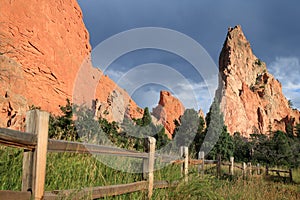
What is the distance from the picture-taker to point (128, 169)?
190 inches

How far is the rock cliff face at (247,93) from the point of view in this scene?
87750mm

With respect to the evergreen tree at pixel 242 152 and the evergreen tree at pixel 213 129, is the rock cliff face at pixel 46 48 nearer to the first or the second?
the evergreen tree at pixel 213 129

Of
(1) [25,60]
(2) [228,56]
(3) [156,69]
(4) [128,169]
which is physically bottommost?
(4) [128,169]

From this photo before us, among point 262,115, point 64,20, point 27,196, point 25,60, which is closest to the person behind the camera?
point 27,196

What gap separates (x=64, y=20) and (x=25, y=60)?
1499 centimetres

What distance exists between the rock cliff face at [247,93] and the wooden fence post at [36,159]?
82494mm

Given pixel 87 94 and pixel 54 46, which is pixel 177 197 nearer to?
pixel 54 46

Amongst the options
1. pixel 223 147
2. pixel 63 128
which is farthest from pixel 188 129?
pixel 63 128

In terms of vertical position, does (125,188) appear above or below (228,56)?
below

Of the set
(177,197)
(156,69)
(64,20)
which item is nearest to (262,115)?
(64,20)

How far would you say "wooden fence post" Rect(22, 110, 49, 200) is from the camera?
7.64 ft

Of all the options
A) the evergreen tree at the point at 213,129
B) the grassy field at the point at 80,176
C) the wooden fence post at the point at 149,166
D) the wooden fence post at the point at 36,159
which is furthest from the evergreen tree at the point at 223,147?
the wooden fence post at the point at 36,159

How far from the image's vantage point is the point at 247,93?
93.3 m

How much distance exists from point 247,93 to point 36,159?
9625cm
